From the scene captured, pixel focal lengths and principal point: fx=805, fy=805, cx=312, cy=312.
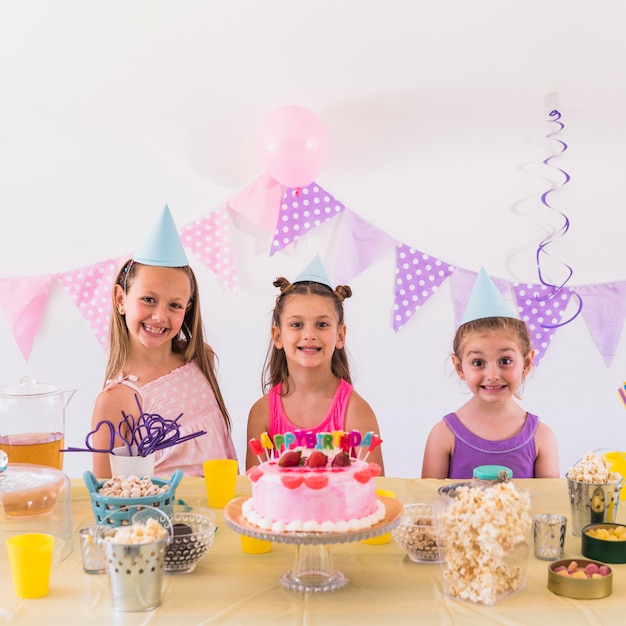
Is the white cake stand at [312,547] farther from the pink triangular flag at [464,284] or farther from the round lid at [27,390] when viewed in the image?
the pink triangular flag at [464,284]

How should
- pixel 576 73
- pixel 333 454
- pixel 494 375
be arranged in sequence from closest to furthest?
pixel 333 454
pixel 494 375
pixel 576 73

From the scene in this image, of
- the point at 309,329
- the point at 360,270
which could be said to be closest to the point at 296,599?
the point at 309,329

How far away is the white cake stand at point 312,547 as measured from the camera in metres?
1.14

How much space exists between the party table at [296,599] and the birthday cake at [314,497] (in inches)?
4.0

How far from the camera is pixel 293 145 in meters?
3.08

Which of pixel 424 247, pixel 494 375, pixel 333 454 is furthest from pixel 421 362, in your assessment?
pixel 333 454

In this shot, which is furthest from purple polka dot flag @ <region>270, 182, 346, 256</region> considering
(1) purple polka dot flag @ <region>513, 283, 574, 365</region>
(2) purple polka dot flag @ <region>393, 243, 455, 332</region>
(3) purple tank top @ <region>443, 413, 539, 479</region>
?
(3) purple tank top @ <region>443, 413, 539, 479</region>

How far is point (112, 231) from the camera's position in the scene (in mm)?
3494

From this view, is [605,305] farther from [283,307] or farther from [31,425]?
[31,425]

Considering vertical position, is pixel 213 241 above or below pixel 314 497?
above

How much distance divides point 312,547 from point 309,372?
1.13m

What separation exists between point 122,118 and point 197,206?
49 cm

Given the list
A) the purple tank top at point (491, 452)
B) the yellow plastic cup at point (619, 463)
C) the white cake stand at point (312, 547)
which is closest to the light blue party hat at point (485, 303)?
the purple tank top at point (491, 452)

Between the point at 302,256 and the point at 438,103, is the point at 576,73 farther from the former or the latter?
the point at 302,256
